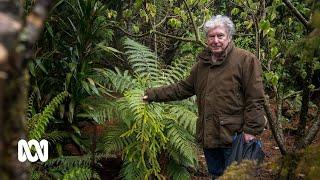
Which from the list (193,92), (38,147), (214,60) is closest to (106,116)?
(38,147)

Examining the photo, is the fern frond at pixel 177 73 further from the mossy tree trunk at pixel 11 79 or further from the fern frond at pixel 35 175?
the mossy tree trunk at pixel 11 79

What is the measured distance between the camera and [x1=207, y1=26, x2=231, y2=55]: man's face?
355 centimetres

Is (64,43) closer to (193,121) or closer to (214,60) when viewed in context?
(193,121)

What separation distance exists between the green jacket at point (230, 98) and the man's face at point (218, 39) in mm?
51

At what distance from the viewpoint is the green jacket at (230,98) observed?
11.5ft

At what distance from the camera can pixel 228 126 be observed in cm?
A: 359

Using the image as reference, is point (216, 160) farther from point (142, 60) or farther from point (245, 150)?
point (142, 60)

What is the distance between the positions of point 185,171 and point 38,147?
1547mm

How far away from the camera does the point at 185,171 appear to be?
16.7ft

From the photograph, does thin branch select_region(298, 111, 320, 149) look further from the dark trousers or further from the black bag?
the dark trousers

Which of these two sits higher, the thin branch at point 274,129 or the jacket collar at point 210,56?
the jacket collar at point 210,56

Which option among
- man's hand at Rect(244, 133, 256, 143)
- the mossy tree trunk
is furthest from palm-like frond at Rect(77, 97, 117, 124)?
the mossy tree trunk

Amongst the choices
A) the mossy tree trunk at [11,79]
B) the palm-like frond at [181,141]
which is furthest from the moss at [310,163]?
the palm-like frond at [181,141]

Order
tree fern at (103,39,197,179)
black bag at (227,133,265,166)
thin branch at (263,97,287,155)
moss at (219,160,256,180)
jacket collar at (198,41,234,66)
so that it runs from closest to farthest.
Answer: moss at (219,160,256,180), black bag at (227,133,265,166), jacket collar at (198,41,234,66), thin branch at (263,97,287,155), tree fern at (103,39,197,179)
